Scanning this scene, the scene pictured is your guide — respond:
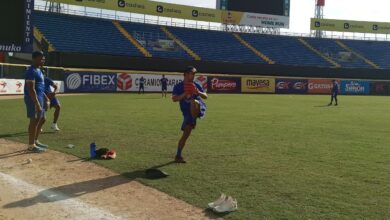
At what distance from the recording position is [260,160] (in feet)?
28.7

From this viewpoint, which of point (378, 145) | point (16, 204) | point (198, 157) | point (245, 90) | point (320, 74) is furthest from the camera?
point (320, 74)

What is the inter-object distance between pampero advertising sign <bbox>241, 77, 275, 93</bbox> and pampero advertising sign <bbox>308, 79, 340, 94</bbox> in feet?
17.0

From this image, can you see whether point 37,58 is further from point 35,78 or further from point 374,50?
point 374,50

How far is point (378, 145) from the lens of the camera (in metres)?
11.0

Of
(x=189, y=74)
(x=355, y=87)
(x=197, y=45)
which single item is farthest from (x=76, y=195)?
(x=355, y=87)

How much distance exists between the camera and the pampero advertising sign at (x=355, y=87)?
52.5 metres

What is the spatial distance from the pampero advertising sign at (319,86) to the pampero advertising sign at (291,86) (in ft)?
2.25

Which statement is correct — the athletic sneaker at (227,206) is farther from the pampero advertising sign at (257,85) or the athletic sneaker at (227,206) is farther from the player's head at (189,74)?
the pampero advertising sign at (257,85)

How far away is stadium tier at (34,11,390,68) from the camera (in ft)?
143

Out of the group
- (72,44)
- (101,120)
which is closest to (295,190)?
(101,120)

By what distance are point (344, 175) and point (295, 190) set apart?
1496 millimetres

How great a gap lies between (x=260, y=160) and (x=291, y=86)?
4263cm

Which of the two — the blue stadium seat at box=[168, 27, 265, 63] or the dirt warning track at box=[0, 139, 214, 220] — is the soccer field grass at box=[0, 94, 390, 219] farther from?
the blue stadium seat at box=[168, 27, 265, 63]

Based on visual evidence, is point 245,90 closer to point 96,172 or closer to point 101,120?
point 101,120
